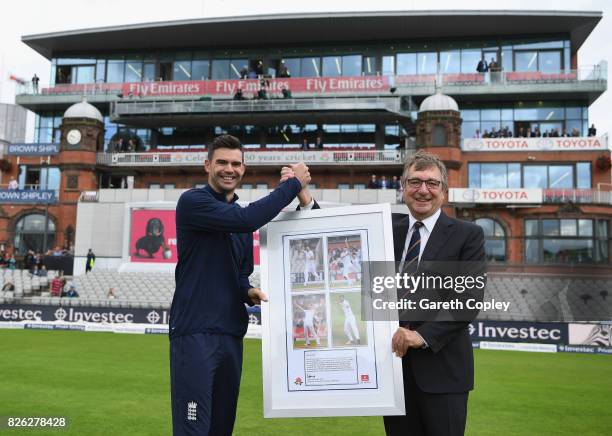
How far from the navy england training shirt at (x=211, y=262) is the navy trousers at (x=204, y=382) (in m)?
0.10

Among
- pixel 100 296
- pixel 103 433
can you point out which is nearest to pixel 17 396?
pixel 103 433

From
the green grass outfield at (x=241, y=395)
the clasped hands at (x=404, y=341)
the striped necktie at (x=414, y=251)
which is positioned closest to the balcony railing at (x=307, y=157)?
the green grass outfield at (x=241, y=395)

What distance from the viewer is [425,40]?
50188 mm

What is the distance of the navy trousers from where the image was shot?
400 cm

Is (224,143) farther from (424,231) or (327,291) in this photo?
(424,231)

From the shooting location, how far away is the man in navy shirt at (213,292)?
4.01m

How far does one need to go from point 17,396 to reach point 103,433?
3.09 metres

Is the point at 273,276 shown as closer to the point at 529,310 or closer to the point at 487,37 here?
the point at 529,310

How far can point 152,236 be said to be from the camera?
120 ft

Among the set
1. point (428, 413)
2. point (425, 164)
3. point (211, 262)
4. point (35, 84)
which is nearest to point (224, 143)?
point (211, 262)

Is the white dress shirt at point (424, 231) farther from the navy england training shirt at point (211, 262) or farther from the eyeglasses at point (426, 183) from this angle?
the navy england training shirt at point (211, 262)

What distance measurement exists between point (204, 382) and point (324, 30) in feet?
161

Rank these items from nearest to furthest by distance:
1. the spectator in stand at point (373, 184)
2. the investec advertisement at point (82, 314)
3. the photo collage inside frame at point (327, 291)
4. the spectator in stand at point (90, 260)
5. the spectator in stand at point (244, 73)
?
the photo collage inside frame at point (327, 291)
the investec advertisement at point (82, 314)
the spectator in stand at point (90, 260)
the spectator in stand at point (373, 184)
the spectator in stand at point (244, 73)

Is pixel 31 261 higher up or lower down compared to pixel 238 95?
lower down
